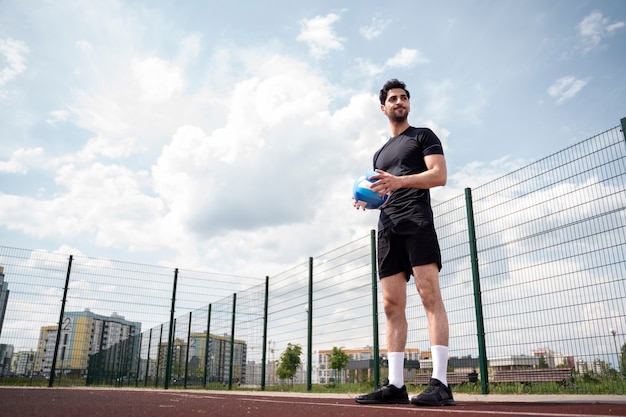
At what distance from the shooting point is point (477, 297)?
18.1ft

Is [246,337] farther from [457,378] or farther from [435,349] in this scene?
[435,349]

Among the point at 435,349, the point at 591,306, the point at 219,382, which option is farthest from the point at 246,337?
the point at 435,349

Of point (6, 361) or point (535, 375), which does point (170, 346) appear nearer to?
point (6, 361)

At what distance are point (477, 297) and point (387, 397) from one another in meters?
3.03

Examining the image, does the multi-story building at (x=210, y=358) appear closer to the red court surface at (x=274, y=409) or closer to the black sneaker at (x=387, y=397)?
the red court surface at (x=274, y=409)

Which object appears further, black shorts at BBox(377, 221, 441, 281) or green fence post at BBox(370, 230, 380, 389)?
green fence post at BBox(370, 230, 380, 389)

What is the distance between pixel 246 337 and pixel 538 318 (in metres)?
8.12

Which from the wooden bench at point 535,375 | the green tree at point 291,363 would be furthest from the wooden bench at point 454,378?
the green tree at point 291,363

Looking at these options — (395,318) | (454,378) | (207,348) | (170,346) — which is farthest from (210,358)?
(395,318)

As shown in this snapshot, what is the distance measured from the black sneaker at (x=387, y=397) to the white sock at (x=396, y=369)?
4 cm

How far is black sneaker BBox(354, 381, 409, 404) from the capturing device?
286cm

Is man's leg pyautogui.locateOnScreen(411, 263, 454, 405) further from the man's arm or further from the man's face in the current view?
the man's face

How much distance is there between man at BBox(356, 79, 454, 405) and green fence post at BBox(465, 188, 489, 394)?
2603 millimetres

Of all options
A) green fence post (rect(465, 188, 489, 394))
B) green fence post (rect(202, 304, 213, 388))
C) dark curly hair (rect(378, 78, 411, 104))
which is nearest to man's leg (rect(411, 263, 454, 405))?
dark curly hair (rect(378, 78, 411, 104))
